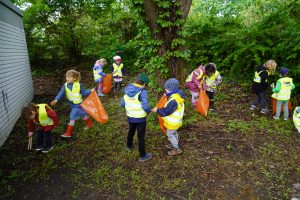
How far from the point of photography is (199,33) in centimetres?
1038

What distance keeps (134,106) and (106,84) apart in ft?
16.2

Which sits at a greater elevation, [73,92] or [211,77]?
[211,77]

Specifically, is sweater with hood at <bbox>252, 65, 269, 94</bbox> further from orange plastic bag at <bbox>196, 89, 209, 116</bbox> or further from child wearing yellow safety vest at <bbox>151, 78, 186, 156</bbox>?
child wearing yellow safety vest at <bbox>151, 78, 186, 156</bbox>

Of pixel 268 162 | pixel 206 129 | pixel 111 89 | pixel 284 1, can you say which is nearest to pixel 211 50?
pixel 284 1

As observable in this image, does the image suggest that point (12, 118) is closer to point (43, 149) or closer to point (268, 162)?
point (43, 149)

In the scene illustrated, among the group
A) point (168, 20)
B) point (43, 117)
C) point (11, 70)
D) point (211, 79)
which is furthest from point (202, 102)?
point (11, 70)

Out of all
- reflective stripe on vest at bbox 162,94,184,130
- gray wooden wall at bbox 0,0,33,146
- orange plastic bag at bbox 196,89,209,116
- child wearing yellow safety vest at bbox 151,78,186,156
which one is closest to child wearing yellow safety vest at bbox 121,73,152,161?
child wearing yellow safety vest at bbox 151,78,186,156

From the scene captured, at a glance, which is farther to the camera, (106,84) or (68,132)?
(106,84)

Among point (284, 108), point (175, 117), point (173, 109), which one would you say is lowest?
point (284, 108)

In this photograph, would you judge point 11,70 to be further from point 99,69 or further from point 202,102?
point 202,102

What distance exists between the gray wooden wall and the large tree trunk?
3.96m

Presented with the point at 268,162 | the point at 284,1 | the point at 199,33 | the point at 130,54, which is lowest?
the point at 268,162

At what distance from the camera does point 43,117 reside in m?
5.11

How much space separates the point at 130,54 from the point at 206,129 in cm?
832
